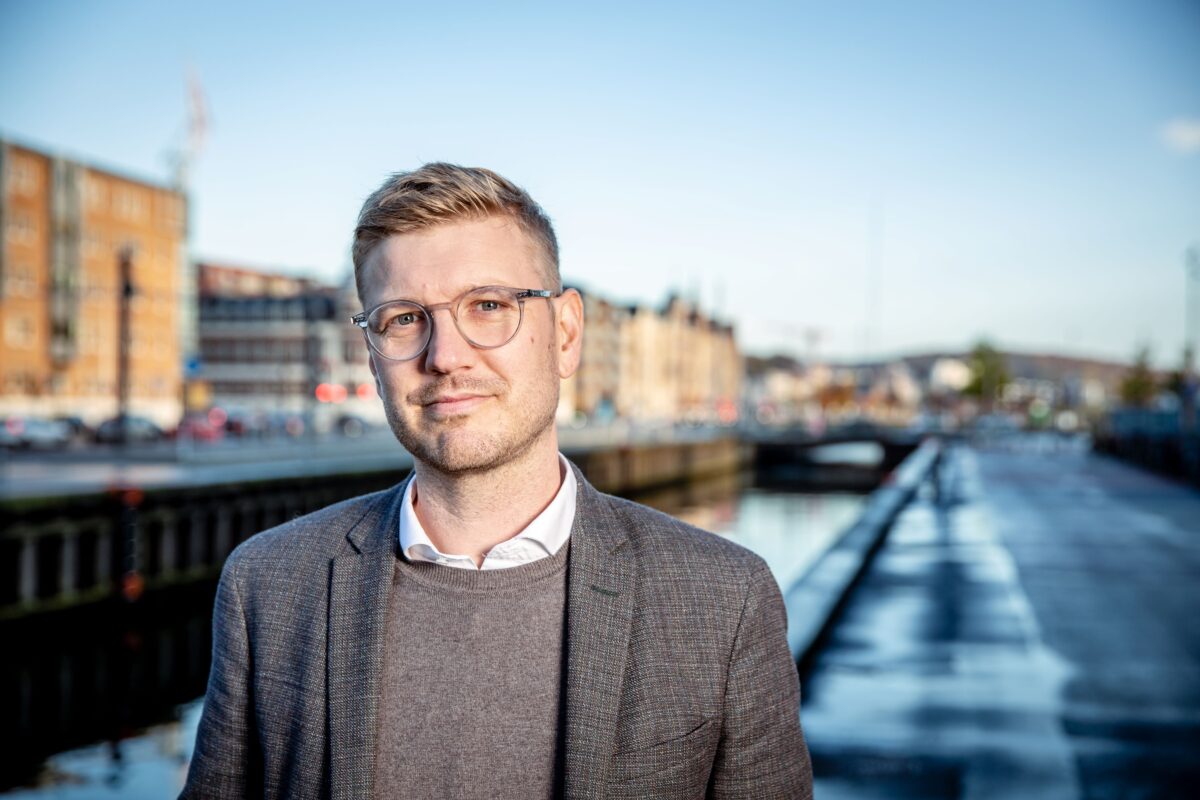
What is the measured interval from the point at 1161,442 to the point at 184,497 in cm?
3601

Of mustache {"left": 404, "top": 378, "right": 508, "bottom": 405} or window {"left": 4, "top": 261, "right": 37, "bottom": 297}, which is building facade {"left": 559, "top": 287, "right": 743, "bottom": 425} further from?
mustache {"left": 404, "top": 378, "right": 508, "bottom": 405}

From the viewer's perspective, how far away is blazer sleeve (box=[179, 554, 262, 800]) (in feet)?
7.95

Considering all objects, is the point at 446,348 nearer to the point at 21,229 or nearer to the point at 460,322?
the point at 460,322

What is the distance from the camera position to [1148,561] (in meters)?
17.6

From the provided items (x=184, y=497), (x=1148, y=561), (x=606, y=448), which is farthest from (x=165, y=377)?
(x=1148, y=561)

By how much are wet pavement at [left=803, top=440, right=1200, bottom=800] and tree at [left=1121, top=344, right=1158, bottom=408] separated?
85.8 meters

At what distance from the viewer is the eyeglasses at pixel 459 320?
2.38m

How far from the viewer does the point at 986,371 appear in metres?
106

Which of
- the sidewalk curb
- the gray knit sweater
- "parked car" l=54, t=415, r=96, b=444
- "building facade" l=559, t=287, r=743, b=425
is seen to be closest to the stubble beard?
the gray knit sweater

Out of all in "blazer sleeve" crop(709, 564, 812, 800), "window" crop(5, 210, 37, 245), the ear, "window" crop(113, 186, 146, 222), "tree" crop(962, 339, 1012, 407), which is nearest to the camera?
"blazer sleeve" crop(709, 564, 812, 800)

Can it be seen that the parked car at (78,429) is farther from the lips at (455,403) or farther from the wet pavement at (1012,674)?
the lips at (455,403)

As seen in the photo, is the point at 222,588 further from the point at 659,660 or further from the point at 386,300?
the point at 659,660

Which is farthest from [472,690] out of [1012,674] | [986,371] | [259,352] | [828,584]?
[986,371]

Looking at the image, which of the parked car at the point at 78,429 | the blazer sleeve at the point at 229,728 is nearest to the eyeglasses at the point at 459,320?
the blazer sleeve at the point at 229,728
